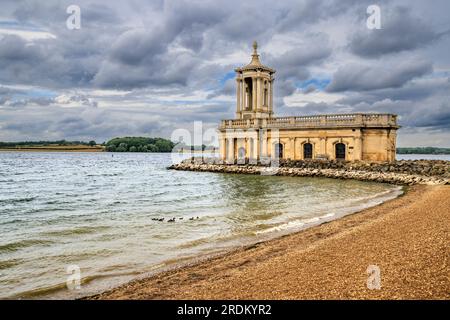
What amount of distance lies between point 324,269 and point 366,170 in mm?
31212

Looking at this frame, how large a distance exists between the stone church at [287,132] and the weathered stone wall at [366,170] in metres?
1.73

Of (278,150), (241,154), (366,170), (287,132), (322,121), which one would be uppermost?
(322,121)

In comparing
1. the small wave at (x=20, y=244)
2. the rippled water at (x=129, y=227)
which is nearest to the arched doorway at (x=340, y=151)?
the rippled water at (x=129, y=227)

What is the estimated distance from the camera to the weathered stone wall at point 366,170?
31438 millimetres

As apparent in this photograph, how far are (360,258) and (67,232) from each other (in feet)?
35.1

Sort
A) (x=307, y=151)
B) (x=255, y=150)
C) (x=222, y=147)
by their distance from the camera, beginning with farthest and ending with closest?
1. (x=222, y=147)
2. (x=255, y=150)
3. (x=307, y=151)

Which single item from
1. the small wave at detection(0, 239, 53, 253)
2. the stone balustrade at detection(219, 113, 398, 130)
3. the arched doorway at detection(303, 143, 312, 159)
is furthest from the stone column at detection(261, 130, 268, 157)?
the small wave at detection(0, 239, 53, 253)

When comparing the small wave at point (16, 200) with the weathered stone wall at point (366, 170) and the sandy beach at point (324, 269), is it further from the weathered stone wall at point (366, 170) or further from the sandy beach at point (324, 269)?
the weathered stone wall at point (366, 170)

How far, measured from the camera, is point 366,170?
3681cm

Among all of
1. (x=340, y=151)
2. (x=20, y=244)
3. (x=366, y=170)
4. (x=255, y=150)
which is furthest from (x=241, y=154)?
(x=20, y=244)

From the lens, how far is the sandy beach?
21.6 feet

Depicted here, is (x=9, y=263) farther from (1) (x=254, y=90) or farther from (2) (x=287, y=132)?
(1) (x=254, y=90)

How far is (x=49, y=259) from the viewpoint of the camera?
10.7 meters
